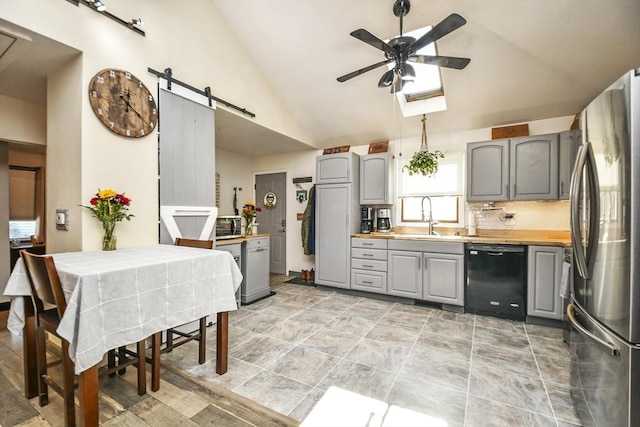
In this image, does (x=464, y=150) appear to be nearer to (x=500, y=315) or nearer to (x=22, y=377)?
(x=500, y=315)

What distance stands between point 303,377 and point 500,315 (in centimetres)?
261

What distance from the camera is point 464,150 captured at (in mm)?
4113

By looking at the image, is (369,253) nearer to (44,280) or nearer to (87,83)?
(44,280)

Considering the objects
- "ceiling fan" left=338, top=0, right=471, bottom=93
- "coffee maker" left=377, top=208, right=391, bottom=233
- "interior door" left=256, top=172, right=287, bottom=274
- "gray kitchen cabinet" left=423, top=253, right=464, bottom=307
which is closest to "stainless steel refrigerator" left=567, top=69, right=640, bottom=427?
"ceiling fan" left=338, top=0, right=471, bottom=93

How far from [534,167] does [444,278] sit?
174 cm

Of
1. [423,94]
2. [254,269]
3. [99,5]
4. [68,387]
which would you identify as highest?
[423,94]

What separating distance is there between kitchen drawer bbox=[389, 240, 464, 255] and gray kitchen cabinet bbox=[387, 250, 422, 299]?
7cm

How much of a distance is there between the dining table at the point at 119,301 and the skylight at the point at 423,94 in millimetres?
3402

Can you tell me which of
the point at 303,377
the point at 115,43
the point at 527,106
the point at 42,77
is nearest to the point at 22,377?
the point at 303,377

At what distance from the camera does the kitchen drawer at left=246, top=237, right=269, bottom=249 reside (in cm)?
385

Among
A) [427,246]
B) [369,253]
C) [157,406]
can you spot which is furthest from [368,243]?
[157,406]

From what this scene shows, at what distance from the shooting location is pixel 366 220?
4.59 metres

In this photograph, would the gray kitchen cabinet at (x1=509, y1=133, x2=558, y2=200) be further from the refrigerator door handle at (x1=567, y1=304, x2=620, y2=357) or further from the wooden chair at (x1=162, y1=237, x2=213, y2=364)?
the wooden chair at (x1=162, y1=237, x2=213, y2=364)

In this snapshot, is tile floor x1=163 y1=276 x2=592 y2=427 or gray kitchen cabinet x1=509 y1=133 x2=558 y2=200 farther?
gray kitchen cabinet x1=509 y1=133 x2=558 y2=200
